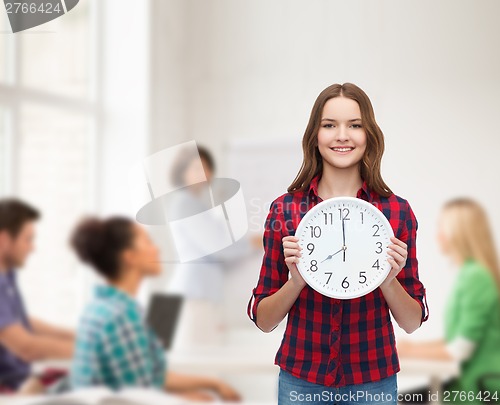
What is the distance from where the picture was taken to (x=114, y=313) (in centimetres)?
161

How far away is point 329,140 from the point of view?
69 centimetres

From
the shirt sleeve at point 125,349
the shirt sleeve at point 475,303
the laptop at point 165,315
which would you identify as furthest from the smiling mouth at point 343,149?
the shirt sleeve at point 475,303

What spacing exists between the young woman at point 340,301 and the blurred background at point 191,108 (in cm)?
76

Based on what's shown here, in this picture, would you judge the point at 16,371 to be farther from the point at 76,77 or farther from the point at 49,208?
the point at 76,77

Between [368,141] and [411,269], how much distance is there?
0.13m

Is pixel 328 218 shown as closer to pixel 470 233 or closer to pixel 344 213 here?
pixel 344 213

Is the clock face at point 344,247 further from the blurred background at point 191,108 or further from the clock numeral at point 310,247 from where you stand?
the blurred background at point 191,108

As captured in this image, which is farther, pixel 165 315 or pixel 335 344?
pixel 165 315

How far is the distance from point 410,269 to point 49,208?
4.04 feet

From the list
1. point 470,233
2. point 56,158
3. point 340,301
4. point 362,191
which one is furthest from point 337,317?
point 470,233

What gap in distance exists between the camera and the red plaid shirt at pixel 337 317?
685 mm

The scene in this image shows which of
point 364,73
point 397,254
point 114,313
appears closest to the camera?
point 397,254

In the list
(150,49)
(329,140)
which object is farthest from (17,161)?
(329,140)

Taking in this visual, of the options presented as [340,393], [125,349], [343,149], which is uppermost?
[343,149]
